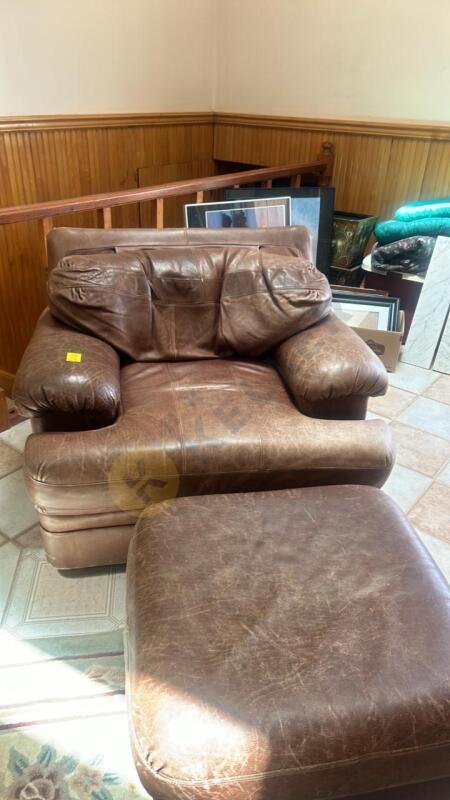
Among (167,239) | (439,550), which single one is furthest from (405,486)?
(167,239)

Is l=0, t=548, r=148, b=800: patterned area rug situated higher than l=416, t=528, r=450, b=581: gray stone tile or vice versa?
l=0, t=548, r=148, b=800: patterned area rug

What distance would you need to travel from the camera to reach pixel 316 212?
127 inches

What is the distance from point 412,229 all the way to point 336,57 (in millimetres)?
1258

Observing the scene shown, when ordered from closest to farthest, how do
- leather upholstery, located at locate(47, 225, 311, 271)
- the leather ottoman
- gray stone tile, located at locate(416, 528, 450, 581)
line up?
the leather ottoman
gray stone tile, located at locate(416, 528, 450, 581)
leather upholstery, located at locate(47, 225, 311, 271)

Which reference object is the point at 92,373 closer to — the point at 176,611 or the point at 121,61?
the point at 176,611

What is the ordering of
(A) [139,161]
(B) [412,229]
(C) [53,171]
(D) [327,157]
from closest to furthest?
(B) [412,229]
(C) [53,171]
(D) [327,157]
(A) [139,161]

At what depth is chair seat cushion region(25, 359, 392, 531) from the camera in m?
1.39

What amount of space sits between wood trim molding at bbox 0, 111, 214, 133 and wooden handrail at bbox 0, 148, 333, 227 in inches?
25.0

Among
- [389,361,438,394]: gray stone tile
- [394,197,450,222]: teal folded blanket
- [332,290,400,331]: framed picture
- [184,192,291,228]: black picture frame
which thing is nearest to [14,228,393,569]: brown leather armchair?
[184,192,291,228]: black picture frame

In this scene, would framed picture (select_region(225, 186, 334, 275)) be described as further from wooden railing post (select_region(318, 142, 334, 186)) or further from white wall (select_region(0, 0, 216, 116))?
white wall (select_region(0, 0, 216, 116))

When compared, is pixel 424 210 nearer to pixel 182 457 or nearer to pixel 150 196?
pixel 150 196

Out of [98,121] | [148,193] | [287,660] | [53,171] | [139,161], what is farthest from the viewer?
[139,161]

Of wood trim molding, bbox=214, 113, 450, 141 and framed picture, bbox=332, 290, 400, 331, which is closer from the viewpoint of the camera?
framed picture, bbox=332, 290, 400, 331

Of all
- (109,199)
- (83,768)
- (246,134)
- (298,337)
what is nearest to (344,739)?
(83,768)
